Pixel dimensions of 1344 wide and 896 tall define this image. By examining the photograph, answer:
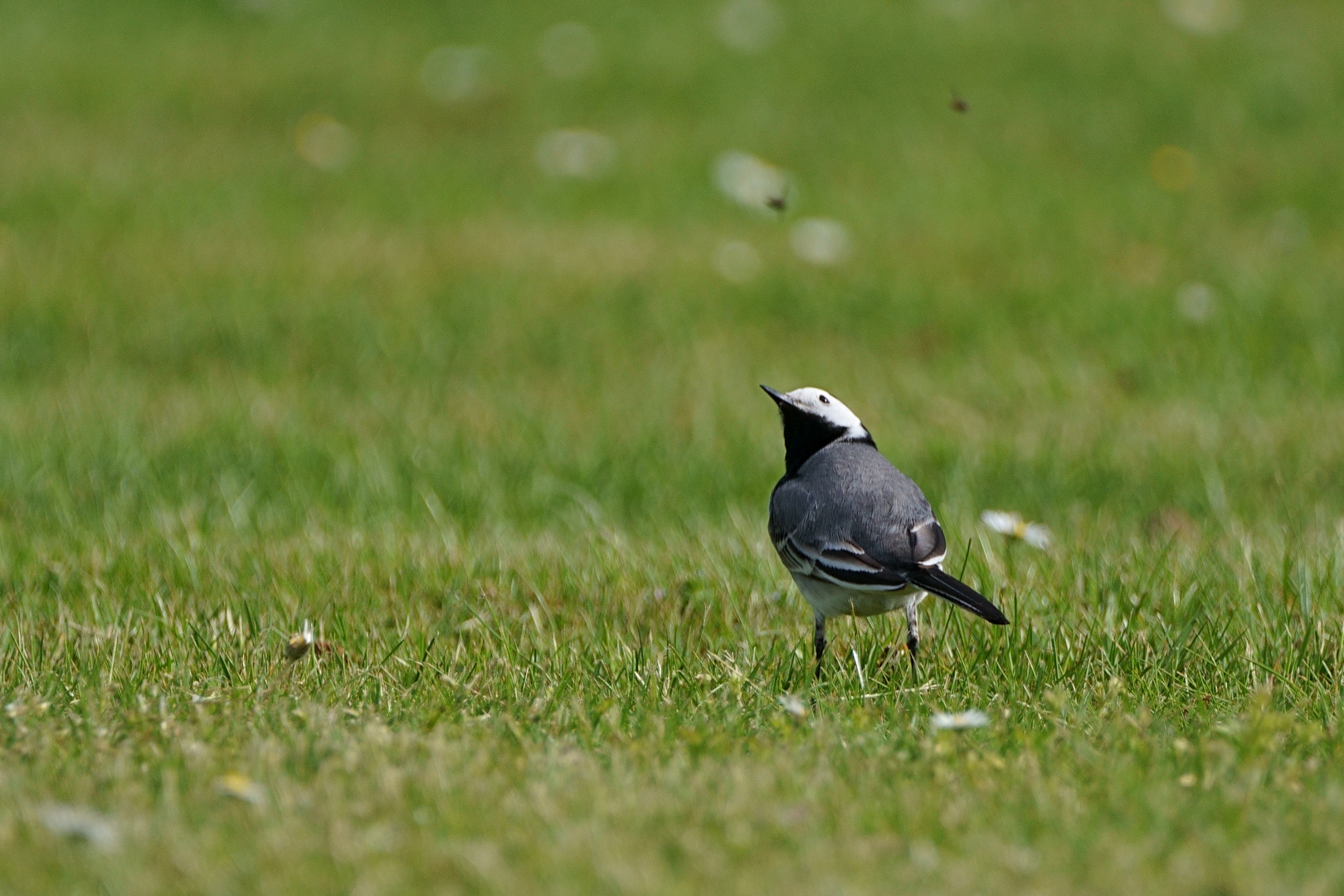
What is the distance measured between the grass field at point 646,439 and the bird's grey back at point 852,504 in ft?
1.25

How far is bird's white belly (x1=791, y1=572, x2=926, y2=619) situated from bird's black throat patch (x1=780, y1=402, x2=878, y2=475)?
47 cm

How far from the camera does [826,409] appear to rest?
4.20 metres

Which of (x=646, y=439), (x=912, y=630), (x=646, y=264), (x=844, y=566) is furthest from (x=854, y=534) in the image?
(x=646, y=264)

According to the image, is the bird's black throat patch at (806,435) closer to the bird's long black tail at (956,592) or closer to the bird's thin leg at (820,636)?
the bird's thin leg at (820,636)

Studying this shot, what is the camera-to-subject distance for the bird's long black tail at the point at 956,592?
3387 mm

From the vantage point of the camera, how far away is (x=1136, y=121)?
31.7ft

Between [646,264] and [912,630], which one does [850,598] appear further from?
[646,264]

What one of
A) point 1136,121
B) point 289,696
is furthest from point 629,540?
point 1136,121

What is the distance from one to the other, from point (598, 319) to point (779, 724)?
4339 mm

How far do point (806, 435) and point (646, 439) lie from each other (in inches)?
80.6

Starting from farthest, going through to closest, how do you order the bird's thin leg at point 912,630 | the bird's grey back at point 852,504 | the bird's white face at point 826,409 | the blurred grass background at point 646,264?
the blurred grass background at point 646,264 < the bird's white face at point 826,409 < the bird's thin leg at point 912,630 < the bird's grey back at point 852,504

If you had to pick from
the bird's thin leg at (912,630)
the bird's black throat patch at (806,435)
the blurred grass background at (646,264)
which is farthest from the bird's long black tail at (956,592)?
the blurred grass background at (646,264)

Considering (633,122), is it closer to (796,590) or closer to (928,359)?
(928,359)

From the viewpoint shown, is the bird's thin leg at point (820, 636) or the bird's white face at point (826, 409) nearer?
the bird's thin leg at point (820, 636)
